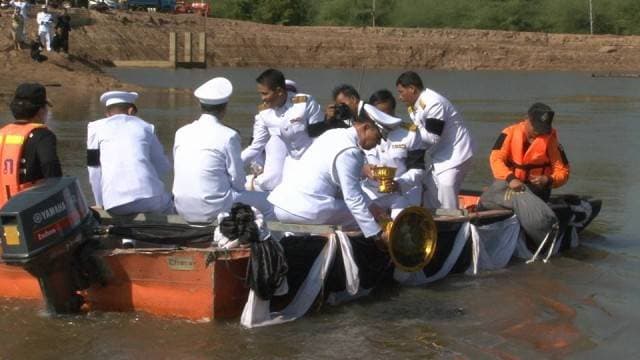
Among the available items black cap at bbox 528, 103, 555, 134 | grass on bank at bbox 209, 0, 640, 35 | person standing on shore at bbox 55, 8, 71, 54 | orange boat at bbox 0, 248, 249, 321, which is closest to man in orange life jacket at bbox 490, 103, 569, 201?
black cap at bbox 528, 103, 555, 134

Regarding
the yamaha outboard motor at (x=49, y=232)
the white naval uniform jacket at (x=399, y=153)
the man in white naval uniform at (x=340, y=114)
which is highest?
the man in white naval uniform at (x=340, y=114)

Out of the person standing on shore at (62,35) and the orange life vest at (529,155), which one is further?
the person standing on shore at (62,35)

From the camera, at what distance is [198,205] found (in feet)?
27.2

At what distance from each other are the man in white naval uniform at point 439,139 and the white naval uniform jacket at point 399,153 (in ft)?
0.75

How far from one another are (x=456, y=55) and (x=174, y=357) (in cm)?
5881

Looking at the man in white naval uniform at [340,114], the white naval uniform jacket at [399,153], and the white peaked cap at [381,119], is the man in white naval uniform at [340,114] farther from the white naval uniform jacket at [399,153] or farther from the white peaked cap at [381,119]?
the white peaked cap at [381,119]

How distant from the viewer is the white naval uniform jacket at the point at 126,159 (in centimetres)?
848

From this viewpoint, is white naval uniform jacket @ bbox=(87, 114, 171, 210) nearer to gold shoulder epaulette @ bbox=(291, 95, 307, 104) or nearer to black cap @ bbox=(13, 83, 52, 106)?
black cap @ bbox=(13, 83, 52, 106)

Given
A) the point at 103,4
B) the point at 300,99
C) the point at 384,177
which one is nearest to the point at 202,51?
the point at 103,4

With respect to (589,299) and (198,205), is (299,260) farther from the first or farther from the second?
(589,299)

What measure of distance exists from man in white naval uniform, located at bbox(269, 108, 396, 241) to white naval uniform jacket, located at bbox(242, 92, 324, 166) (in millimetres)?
1481

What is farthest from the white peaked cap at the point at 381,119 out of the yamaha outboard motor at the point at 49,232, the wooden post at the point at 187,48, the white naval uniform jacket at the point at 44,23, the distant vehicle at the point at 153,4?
the distant vehicle at the point at 153,4

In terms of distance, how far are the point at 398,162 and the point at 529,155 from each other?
146 centimetres

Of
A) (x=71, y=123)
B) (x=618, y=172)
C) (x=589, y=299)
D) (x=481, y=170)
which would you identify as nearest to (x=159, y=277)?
(x=589, y=299)
